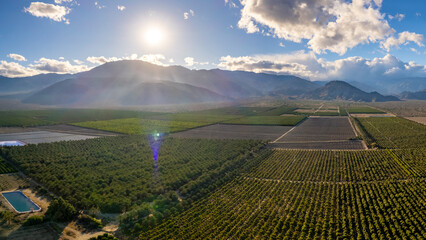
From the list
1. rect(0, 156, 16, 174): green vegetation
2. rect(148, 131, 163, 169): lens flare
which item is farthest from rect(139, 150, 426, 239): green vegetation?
rect(0, 156, 16, 174): green vegetation

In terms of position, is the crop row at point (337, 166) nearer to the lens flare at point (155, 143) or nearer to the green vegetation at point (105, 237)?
the lens flare at point (155, 143)

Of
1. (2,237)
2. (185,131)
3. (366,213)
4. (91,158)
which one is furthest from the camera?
(185,131)

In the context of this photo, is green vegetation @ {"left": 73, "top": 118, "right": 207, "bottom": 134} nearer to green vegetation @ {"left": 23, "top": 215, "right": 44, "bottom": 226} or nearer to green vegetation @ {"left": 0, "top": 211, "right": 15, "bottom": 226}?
green vegetation @ {"left": 0, "top": 211, "right": 15, "bottom": 226}

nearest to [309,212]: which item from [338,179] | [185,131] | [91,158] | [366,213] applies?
[366,213]

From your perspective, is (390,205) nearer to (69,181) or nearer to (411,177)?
(411,177)

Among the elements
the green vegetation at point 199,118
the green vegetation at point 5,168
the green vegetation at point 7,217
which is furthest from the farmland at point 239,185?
the green vegetation at point 199,118
